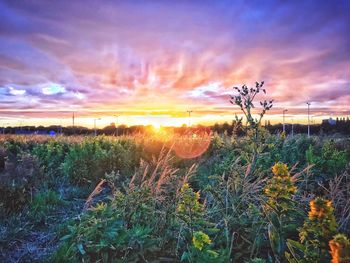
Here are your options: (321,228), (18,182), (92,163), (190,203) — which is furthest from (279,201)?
(92,163)

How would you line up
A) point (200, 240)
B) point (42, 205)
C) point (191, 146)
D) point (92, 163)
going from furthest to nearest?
point (191, 146)
point (92, 163)
point (42, 205)
point (200, 240)

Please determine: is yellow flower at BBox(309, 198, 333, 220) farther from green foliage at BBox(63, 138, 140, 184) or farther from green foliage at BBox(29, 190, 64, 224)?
green foliage at BBox(63, 138, 140, 184)

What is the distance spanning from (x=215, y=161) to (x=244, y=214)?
533 cm

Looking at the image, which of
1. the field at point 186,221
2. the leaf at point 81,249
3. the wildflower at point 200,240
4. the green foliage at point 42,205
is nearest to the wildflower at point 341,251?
the field at point 186,221

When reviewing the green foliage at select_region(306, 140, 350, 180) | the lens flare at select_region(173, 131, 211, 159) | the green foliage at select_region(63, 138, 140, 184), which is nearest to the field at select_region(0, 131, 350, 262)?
the green foliage at select_region(306, 140, 350, 180)

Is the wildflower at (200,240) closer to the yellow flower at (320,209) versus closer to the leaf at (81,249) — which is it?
the yellow flower at (320,209)

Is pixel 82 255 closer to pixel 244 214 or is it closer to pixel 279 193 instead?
pixel 244 214

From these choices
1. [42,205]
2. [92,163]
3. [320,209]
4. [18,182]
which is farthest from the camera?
[92,163]

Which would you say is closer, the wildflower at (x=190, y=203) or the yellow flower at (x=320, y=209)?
the yellow flower at (x=320, y=209)

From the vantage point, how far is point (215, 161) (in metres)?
9.28

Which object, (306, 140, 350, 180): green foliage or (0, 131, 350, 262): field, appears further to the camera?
(306, 140, 350, 180): green foliage

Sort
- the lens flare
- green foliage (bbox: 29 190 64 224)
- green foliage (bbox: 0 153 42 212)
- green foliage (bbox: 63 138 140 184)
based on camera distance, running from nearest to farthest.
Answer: green foliage (bbox: 29 190 64 224)
green foliage (bbox: 0 153 42 212)
green foliage (bbox: 63 138 140 184)
the lens flare

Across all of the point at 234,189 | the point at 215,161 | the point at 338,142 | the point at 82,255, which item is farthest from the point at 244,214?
the point at 338,142

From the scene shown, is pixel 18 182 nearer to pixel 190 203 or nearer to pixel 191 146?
pixel 190 203
